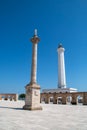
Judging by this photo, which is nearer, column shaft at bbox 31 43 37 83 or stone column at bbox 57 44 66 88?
column shaft at bbox 31 43 37 83

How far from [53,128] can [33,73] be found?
1065 centimetres

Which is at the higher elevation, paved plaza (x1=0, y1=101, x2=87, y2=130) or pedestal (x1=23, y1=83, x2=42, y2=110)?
pedestal (x1=23, y1=83, x2=42, y2=110)

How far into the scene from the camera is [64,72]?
5403 centimetres

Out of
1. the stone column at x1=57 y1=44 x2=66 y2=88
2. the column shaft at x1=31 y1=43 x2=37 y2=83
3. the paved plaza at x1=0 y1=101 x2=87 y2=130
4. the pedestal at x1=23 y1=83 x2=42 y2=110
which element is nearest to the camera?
the paved plaza at x1=0 y1=101 x2=87 y2=130

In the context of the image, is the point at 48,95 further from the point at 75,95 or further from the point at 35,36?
the point at 35,36

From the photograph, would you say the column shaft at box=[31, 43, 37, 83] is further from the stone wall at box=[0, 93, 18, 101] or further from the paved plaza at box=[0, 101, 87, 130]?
the stone wall at box=[0, 93, 18, 101]

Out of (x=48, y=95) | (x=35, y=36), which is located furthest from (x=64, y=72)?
(x=35, y=36)

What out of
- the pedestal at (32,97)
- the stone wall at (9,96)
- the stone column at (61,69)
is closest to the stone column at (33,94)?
the pedestal at (32,97)

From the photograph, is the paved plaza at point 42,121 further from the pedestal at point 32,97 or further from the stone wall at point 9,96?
the stone wall at point 9,96

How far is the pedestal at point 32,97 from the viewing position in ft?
54.0

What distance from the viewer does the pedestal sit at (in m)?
16.5

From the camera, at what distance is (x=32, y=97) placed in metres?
16.6

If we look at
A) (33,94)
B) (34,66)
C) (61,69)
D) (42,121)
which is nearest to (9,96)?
(61,69)

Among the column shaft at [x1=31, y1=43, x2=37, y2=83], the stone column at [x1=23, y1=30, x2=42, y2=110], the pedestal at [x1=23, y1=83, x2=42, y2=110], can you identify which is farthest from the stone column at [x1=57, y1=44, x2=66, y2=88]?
the pedestal at [x1=23, y1=83, x2=42, y2=110]
